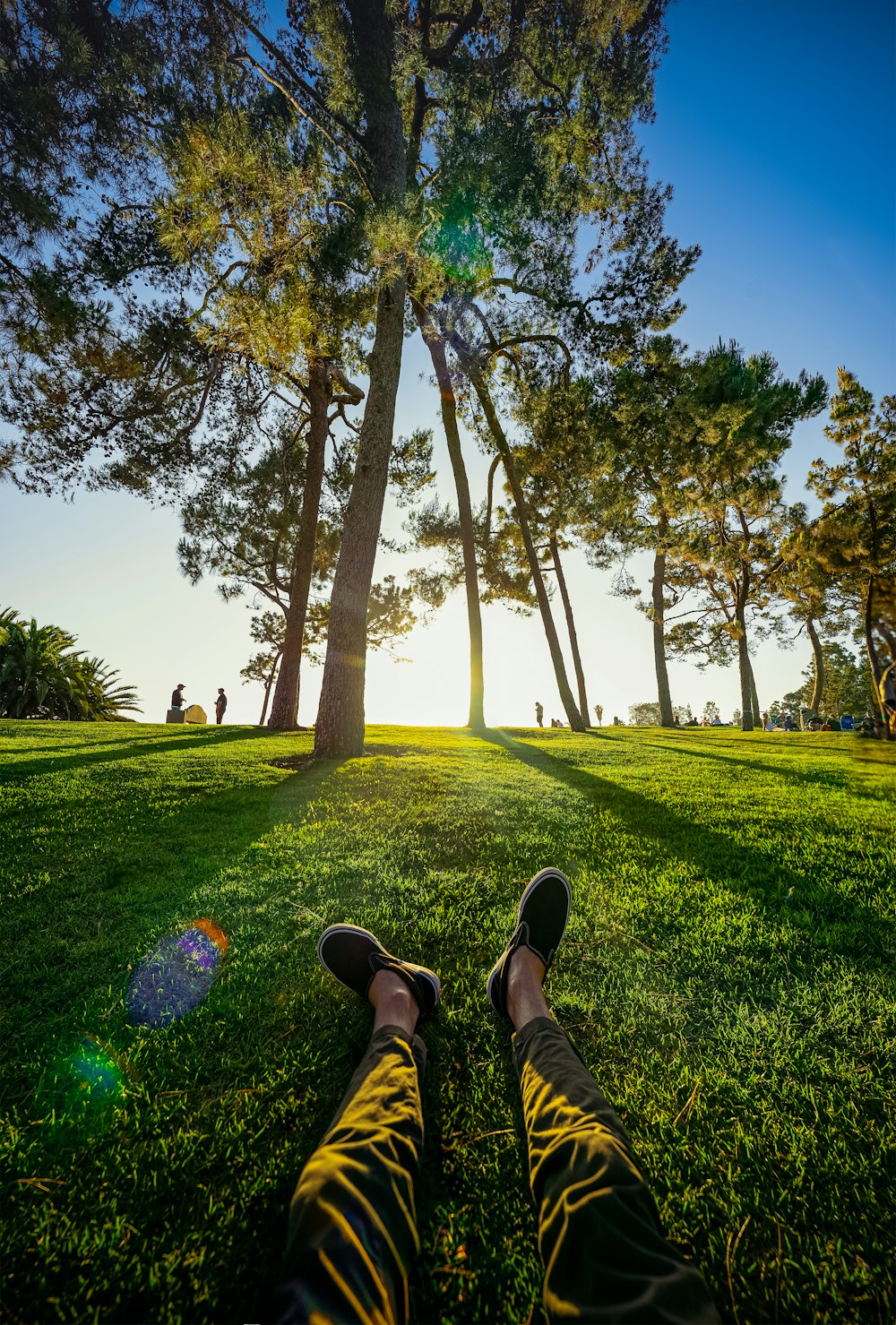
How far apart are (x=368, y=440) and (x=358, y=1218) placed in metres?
7.58

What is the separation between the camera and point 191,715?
18078 mm

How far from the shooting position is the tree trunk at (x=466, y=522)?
12.6 m

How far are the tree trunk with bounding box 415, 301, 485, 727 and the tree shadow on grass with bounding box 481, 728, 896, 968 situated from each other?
770cm

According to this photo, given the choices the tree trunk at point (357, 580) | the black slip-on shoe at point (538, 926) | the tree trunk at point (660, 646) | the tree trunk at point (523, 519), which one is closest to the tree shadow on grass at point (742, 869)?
the black slip-on shoe at point (538, 926)

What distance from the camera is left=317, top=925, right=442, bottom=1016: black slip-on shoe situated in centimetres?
191

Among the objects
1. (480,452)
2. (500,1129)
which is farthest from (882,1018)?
(480,452)

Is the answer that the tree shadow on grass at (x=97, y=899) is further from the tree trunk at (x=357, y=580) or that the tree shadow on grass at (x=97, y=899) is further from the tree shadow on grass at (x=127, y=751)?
the tree trunk at (x=357, y=580)

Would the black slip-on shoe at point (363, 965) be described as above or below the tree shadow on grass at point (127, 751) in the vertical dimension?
below

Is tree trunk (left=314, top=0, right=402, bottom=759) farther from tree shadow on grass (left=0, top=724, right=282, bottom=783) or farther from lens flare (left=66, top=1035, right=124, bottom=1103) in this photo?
lens flare (left=66, top=1035, right=124, bottom=1103)

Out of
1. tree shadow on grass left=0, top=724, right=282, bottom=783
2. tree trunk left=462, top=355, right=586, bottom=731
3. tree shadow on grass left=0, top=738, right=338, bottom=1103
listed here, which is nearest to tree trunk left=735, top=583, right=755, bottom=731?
tree trunk left=462, top=355, right=586, bottom=731

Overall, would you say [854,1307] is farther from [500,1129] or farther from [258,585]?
[258,585]

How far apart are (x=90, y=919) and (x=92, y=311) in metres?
9.81

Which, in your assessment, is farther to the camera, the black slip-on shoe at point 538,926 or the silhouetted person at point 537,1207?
the black slip-on shoe at point 538,926

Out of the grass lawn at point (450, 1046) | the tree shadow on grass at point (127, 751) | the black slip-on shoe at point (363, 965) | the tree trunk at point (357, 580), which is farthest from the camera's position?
the tree trunk at point (357, 580)
